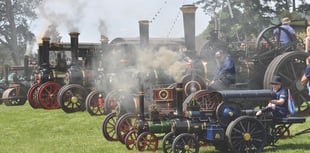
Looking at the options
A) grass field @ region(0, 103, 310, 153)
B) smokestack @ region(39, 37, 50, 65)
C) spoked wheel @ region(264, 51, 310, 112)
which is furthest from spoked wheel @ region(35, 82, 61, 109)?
spoked wheel @ region(264, 51, 310, 112)

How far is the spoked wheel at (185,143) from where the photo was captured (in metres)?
5.97

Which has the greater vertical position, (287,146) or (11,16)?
(11,16)

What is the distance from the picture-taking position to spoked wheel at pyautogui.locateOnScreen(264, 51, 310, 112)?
905cm

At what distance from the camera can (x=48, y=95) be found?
14.5 metres

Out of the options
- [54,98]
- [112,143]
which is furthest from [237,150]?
[54,98]

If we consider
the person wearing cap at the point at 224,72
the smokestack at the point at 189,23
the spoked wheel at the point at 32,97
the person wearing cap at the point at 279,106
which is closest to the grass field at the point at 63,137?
the person wearing cap at the point at 279,106

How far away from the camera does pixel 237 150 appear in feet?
20.0

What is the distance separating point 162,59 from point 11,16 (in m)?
34.2

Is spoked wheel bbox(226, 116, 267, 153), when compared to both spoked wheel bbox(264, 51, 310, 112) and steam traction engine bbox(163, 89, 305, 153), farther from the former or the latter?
spoked wheel bbox(264, 51, 310, 112)

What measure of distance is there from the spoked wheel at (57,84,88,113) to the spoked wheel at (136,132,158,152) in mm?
6612

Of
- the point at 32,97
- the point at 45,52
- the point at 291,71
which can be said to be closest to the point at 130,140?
the point at 291,71

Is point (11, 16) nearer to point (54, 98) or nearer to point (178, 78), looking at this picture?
point (54, 98)

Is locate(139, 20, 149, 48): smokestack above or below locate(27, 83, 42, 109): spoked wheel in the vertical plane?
above

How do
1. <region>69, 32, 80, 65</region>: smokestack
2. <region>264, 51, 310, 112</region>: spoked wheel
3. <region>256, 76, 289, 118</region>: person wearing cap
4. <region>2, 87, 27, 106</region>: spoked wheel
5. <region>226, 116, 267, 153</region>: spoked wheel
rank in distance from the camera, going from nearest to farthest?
<region>226, 116, 267, 153</region>: spoked wheel → <region>256, 76, 289, 118</region>: person wearing cap → <region>264, 51, 310, 112</region>: spoked wheel → <region>69, 32, 80, 65</region>: smokestack → <region>2, 87, 27, 106</region>: spoked wheel
